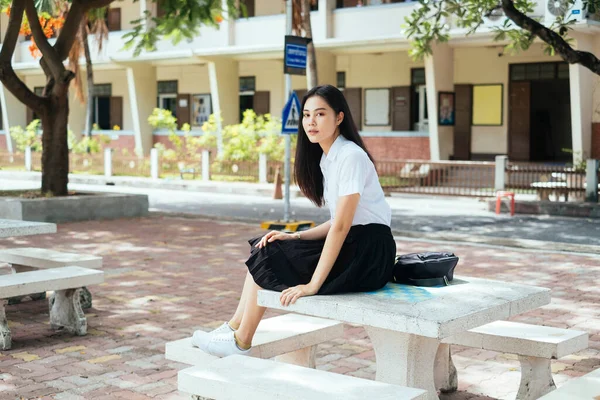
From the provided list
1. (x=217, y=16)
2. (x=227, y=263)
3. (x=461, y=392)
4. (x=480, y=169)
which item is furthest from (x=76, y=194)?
(x=461, y=392)

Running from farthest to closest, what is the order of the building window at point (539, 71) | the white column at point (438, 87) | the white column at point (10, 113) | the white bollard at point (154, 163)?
1. the white column at point (10, 113)
2. the white bollard at point (154, 163)
3. the building window at point (539, 71)
4. the white column at point (438, 87)

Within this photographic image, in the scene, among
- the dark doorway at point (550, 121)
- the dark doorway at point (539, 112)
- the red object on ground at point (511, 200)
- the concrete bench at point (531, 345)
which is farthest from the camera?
the dark doorway at point (550, 121)

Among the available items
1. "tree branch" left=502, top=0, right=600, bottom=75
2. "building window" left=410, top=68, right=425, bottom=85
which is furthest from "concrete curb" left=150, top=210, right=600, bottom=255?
"building window" left=410, top=68, right=425, bottom=85

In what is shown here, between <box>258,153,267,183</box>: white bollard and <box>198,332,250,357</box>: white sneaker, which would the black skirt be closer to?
<box>198,332,250,357</box>: white sneaker

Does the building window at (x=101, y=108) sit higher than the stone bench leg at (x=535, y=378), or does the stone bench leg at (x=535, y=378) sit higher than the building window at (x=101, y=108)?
the building window at (x=101, y=108)

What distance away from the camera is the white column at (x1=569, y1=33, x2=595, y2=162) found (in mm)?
22484

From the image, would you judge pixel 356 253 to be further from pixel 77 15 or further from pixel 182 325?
pixel 77 15

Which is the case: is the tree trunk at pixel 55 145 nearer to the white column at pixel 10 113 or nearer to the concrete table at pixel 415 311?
the concrete table at pixel 415 311

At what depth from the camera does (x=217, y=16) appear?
18.8m

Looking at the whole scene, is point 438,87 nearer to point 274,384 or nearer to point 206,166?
point 206,166

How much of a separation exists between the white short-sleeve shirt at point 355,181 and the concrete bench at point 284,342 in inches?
31.1

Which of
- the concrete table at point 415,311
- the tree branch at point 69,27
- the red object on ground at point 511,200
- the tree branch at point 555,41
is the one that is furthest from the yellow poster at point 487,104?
the concrete table at point 415,311

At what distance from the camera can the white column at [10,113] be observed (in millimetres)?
37469

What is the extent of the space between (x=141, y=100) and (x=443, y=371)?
94.0 ft
